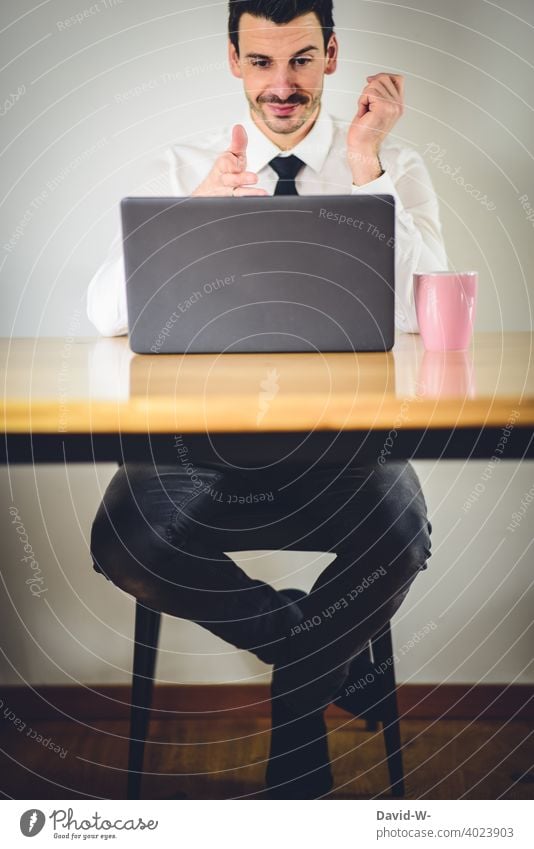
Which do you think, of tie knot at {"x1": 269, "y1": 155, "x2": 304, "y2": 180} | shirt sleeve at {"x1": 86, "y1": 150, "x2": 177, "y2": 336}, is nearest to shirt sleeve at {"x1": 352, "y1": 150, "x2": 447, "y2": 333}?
tie knot at {"x1": 269, "y1": 155, "x2": 304, "y2": 180}

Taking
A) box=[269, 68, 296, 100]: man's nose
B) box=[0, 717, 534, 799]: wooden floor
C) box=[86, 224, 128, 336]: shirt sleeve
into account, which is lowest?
box=[0, 717, 534, 799]: wooden floor

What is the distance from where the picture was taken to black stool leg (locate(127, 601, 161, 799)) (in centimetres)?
121

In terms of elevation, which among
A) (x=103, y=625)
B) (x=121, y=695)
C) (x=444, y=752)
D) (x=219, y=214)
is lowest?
(x=444, y=752)

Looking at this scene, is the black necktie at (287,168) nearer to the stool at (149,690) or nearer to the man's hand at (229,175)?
the man's hand at (229,175)

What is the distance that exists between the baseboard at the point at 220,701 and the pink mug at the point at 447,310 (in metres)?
0.73

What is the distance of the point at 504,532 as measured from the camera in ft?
5.04

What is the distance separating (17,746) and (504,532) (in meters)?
0.85

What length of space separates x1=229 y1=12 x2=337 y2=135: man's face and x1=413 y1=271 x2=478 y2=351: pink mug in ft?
1.92

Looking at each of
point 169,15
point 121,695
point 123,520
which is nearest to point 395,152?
point 169,15

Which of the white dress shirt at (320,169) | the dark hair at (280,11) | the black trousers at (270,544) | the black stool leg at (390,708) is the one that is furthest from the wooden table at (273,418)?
the dark hair at (280,11)

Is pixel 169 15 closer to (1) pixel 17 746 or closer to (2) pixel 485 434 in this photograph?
(2) pixel 485 434

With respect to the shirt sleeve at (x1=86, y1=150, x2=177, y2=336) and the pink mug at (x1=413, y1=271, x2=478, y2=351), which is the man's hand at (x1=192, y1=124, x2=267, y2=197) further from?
the pink mug at (x1=413, y1=271, x2=478, y2=351)

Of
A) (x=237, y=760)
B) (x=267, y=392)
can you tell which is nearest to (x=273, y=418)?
(x=267, y=392)

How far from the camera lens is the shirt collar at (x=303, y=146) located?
4.95 ft
